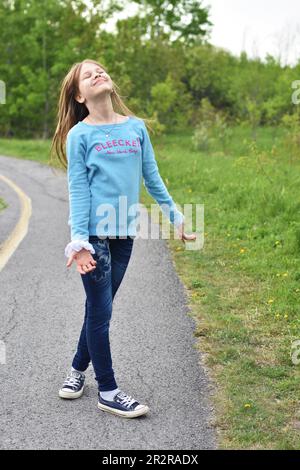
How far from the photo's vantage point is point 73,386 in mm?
3805

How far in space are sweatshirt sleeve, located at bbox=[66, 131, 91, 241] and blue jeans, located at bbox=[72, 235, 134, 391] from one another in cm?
14

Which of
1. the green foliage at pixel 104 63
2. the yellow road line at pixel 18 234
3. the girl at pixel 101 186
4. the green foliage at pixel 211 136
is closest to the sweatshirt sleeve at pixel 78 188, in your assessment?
the girl at pixel 101 186

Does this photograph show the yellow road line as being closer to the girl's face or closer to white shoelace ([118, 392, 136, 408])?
white shoelace ([118, 392, 136, 408])

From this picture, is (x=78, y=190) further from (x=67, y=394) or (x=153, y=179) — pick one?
(x=67, y=394)

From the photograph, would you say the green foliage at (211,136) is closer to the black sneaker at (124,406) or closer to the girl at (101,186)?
the girl at (101,186)

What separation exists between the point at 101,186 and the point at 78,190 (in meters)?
0.13

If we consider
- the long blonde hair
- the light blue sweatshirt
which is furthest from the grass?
the long blonde hair

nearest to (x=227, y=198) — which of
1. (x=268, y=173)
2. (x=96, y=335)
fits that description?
(x=268, y=173)

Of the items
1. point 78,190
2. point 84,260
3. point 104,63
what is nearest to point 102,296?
point 84,260

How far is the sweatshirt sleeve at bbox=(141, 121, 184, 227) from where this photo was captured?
3588 mm

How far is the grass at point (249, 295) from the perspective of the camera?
3.52m

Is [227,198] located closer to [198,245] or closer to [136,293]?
[198,245]

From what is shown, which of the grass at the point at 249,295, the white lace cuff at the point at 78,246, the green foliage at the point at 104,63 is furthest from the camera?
the green foliage at the point at 104,63
